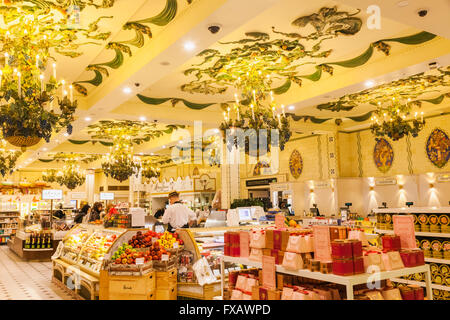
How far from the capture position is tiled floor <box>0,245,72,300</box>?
624 centimetres

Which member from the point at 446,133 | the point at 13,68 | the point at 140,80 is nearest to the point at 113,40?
the point at 140,80

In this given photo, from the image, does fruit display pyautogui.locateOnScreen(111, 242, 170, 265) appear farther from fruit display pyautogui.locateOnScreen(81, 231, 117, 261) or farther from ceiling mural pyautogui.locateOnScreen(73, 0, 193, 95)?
ceiling mural pyautogui.locateOnScreen(73, 0, 193, 95)

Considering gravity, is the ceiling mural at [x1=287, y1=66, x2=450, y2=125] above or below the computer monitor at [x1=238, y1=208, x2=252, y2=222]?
above

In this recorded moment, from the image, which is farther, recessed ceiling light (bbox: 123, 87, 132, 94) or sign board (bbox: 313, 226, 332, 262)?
recessed ceiling light (bbox: 123, 87, 132, 94)

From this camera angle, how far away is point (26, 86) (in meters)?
4.44

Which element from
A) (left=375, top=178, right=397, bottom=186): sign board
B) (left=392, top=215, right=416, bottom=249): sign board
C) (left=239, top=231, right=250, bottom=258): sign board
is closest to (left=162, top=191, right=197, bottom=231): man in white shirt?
(left=239, top=231, right=250, bottom=258): sign board

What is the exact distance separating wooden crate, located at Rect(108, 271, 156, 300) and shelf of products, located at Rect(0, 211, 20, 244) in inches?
551

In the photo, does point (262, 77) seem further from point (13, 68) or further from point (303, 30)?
point (13, 68)

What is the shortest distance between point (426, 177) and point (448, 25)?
6909 millimetres

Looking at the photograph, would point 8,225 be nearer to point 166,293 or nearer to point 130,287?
point 130,287

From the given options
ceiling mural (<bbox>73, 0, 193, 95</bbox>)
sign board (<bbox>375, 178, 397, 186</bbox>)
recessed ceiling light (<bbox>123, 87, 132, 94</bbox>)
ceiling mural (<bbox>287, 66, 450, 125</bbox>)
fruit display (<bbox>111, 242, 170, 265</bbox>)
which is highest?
ceiling mural (<bbox>287, 66, 450, 125</bbox>)
